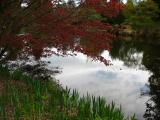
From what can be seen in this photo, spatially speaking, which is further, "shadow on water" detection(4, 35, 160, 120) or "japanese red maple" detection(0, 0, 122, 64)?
"shadow on water" detection(4, 35, 160, 120)

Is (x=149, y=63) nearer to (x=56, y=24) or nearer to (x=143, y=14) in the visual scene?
(x=56, y=24)

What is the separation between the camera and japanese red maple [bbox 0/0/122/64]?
48.2ft

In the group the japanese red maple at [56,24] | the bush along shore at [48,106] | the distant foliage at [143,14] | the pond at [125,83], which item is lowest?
the pond at [125,83]

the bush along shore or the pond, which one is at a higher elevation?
the bush along shore

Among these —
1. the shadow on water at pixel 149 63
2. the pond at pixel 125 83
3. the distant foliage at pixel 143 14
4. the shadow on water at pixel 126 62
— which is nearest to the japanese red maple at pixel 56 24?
the shadow on water at pixel 126 62

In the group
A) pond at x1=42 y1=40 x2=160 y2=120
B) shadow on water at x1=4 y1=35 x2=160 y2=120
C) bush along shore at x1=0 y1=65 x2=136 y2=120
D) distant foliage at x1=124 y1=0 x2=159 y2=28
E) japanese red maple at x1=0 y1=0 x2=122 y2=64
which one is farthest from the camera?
distant foliage at x1=124 y1=0 x2=159 y2=28

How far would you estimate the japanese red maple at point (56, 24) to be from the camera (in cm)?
1470

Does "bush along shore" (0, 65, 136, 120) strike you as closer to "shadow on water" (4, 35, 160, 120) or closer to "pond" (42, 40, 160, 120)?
"shadow on water" (4, 35, 160, 120)

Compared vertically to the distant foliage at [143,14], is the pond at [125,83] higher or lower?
lower

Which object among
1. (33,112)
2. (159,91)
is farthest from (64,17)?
(159,91)

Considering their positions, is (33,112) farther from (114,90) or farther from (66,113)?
(114,90)

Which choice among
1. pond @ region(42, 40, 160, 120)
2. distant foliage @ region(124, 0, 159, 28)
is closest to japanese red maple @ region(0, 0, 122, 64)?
pond @ region(42, 40, 160, 120)

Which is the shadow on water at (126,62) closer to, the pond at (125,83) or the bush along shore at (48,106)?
the pond at (125,83)

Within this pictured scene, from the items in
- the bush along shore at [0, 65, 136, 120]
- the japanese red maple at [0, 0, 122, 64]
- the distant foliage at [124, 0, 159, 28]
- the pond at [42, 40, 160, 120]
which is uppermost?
the distant foliage at [124, 0, 159, 28]
